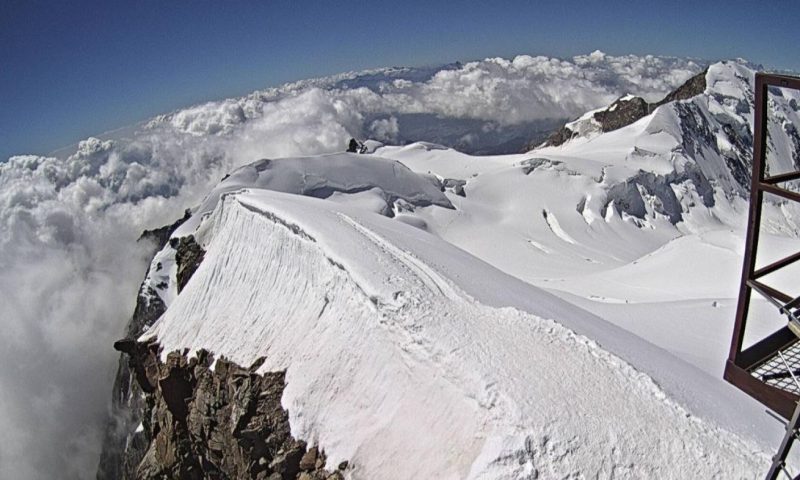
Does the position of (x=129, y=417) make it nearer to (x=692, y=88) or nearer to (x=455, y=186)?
(x=455, y=186)

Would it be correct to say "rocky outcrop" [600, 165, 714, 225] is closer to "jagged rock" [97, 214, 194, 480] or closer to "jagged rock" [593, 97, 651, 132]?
"jagged rock" [593, 97, 651, 132]

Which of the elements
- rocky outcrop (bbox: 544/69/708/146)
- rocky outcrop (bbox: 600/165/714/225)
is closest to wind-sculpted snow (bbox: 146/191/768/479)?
rocky outcrop (bbox: 600/165/714/225)

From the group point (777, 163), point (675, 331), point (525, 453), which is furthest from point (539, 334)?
point (777, 163)

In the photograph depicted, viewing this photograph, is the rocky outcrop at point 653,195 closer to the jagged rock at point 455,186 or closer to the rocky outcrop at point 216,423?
the jagged rock at point 455,186

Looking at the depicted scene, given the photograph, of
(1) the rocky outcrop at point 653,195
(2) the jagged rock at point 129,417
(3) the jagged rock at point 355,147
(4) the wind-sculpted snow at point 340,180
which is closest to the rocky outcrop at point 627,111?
(1) the rocky outcrop at point 653,195

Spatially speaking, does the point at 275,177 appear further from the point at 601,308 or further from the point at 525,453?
the point at 525,453

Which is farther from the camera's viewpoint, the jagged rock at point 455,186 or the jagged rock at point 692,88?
the jagged rock at point 692,88

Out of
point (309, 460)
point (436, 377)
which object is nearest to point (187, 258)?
point (309, 460)
